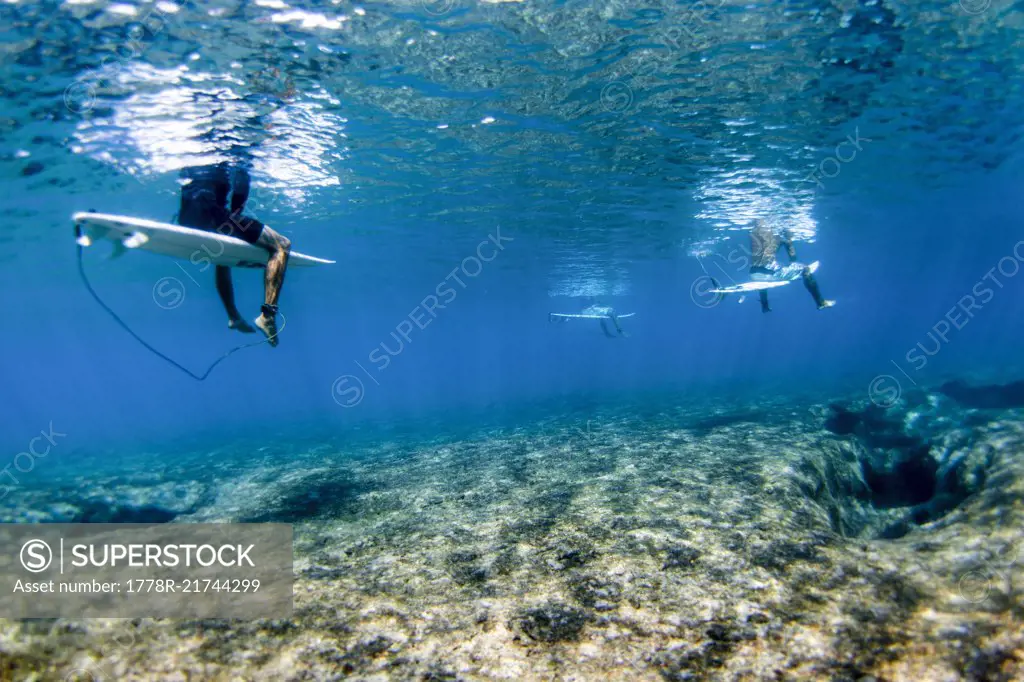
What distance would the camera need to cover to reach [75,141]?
1293cm

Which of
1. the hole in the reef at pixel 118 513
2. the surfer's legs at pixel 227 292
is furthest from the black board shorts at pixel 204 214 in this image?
the hole in the reef at pixel 118 513

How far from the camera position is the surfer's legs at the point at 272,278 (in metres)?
5.54

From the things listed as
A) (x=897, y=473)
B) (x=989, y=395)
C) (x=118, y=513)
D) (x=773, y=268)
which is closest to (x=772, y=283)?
(x=773, y=268)

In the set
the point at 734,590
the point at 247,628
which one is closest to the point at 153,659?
the point at 247,628

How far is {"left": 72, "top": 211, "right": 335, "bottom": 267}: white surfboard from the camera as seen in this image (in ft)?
17.7

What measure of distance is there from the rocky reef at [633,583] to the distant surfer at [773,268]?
15.7 ft

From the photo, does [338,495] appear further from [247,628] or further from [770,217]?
[770,217]

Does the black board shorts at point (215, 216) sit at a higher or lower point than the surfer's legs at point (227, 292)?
higher

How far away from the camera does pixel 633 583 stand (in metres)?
4.02

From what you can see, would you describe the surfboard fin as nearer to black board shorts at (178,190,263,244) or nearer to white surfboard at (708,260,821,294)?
black board shorts at (178,190,263,244)

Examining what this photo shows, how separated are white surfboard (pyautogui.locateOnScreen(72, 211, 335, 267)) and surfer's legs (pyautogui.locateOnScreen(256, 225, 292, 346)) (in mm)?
195

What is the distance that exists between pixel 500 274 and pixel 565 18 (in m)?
31.6

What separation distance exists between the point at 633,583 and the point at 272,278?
5369 millimetres

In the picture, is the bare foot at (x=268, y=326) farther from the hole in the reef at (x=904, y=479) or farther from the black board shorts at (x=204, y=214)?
the hole in the reef at (x=904, y=479)
